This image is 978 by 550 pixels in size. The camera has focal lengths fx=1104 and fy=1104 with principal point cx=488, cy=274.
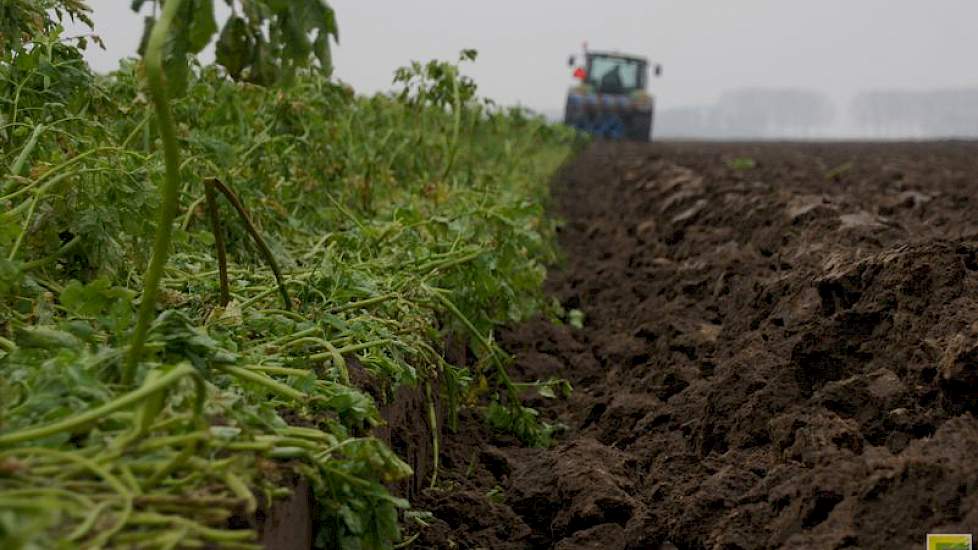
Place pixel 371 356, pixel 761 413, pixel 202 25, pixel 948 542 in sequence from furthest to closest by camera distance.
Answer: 1. pixel 761 413
2. pixel 371 356
3. pixel 948 542
4. pixel 202 25

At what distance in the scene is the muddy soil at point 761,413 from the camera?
2.22m

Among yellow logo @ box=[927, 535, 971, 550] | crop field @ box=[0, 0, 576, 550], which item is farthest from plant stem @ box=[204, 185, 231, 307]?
yellow logo @ box=[927, 535, 971, 550]

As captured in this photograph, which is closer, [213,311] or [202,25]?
[202,25]

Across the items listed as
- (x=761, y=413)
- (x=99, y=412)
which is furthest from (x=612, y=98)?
(x=99, y=412)

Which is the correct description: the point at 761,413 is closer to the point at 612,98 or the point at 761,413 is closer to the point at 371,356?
the point at 371,356

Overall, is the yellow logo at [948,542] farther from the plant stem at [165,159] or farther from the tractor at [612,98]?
the tractor at [612,98]

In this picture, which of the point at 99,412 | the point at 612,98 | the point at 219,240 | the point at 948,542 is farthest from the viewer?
the point at 612,98

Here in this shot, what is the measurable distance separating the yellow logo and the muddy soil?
2 centimetres

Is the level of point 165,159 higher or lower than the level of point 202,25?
lower

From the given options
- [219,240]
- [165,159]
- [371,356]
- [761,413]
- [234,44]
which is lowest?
[761,413]

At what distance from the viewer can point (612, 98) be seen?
2583cm

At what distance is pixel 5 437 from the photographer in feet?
5.05

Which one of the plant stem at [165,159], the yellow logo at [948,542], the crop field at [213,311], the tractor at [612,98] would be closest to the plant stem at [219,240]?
the crop field at [213,311]

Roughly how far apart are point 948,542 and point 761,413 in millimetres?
1002
